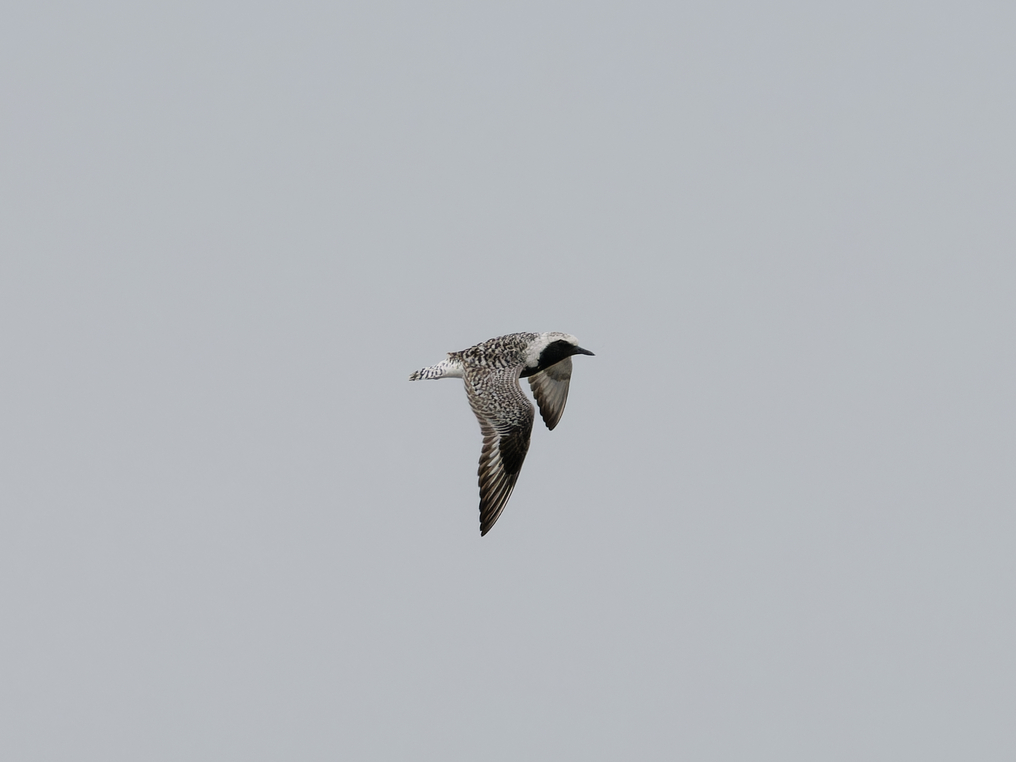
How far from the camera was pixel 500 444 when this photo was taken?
27391mm

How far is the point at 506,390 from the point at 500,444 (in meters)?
1.28

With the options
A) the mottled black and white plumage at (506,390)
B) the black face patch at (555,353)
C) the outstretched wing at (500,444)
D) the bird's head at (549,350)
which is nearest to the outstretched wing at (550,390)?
the mottled black and white plumage at (506,390)

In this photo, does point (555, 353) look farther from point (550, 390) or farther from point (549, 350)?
point (550, 390)

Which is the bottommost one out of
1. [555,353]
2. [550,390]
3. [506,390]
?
[506,390]

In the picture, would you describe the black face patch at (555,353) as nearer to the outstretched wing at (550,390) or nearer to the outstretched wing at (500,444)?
the outstretched wing at (550,390)

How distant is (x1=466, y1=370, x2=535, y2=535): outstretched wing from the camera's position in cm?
2702

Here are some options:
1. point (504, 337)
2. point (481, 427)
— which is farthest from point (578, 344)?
point (481, 427)

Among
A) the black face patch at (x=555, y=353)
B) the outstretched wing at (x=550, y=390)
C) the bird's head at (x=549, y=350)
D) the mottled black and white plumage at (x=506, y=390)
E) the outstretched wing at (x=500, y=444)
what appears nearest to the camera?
the outstretched wing at (x=500, y=444)

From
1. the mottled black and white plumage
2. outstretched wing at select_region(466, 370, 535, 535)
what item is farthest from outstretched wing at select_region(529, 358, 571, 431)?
outstretched wing at select_region(466, 370, 535, 535)

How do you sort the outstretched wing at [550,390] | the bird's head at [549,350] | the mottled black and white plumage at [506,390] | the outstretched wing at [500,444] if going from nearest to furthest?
the outstretched wing at [500,444] < the mottled black and white plumage at [506,390] < the bird's head at [549,350] < the outstretched wing at [550,390]

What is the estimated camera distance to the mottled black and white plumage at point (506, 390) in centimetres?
2722

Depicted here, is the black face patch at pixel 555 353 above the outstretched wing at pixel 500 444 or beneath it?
above

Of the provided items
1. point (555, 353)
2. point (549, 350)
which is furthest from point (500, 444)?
point (555, 353)

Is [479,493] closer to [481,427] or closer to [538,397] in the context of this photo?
[481,427]
